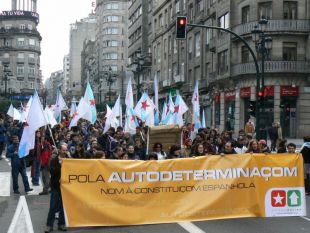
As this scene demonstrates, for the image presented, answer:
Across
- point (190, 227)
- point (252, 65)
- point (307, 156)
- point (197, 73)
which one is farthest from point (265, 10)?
point (190, 227)

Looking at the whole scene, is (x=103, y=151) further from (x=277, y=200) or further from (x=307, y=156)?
(x=307, y=156)

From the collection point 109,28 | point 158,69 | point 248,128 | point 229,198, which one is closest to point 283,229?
point 229,198

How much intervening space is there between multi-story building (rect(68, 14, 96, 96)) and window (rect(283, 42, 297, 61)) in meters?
126

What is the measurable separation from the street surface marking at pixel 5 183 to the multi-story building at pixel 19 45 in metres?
99.0

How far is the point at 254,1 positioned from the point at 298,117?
9.06m

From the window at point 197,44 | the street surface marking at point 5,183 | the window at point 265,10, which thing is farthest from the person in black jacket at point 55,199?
the window at point 197,44

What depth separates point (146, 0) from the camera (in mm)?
75438

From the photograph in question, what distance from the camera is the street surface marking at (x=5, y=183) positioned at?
43.8 ft

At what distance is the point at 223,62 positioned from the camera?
44.4 m

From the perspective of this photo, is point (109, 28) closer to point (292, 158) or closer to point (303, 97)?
point (303, 97)

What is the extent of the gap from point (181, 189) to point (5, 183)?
7405mm

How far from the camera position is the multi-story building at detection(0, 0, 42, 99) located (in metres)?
115

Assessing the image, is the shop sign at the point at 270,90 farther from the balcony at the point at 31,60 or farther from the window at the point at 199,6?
the balcony at the point at 31,60

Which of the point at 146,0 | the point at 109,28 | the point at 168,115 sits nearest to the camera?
the point at 168,115
